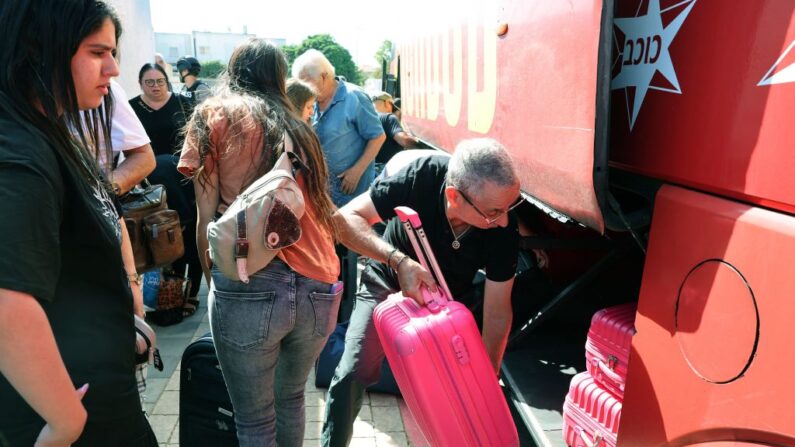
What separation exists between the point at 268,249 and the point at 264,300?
227mm

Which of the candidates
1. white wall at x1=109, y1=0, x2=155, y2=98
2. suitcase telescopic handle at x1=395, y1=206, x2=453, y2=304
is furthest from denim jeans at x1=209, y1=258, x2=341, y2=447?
white wall at x1=109, y1=0, x2=155, y2=98

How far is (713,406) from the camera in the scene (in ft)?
4.11

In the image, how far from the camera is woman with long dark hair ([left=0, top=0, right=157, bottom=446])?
0.94 m

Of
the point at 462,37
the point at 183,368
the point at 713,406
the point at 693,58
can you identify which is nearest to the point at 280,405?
the point at 183,368

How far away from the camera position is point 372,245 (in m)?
2.28

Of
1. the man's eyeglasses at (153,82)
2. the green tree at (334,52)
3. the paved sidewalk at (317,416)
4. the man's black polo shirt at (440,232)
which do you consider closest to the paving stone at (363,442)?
the paved sidewalk at (317,416)

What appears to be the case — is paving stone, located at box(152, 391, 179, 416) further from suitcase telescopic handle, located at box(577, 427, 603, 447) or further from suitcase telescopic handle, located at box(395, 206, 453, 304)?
suitcase telescopic handle, located at box(577, 427, 603, 447)

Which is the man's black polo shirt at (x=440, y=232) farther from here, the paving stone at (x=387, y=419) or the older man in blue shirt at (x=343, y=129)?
the older man in blue shirt at (x=343, y=129)

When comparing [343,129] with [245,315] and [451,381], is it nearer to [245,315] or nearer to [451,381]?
[245,315]

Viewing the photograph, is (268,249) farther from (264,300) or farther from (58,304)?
(58,304)

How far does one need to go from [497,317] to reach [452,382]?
18.5 inches

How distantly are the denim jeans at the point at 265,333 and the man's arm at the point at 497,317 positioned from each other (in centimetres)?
65

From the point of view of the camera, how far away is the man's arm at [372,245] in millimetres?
2039

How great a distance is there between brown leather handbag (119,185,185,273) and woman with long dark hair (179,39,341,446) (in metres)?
0.99
